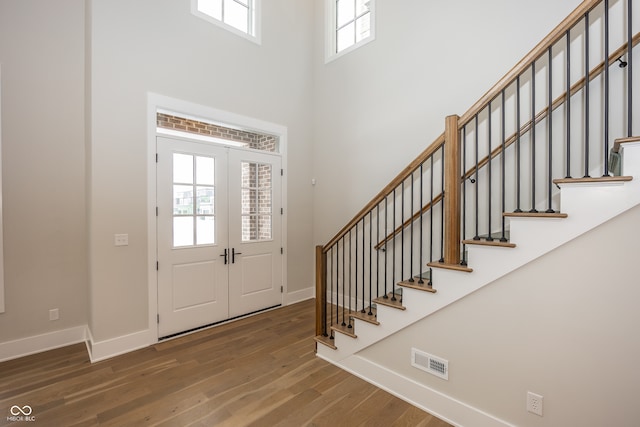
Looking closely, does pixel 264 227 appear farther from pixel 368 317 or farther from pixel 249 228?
pixel 368 317

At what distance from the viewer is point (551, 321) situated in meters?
1.66

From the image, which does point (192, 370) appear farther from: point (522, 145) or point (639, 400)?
point (522, 145)

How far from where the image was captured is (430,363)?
7.06 feet

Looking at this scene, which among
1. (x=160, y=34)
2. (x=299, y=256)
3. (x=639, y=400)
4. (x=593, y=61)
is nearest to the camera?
(x=639, y=400)

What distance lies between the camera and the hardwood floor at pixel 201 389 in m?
2.08

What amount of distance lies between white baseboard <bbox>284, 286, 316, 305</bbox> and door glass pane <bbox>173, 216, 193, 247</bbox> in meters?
1.73

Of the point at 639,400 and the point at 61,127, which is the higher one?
the point at 61,127

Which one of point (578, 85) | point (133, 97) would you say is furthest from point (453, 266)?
point (133, 97)

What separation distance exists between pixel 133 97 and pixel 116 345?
2.55 meters

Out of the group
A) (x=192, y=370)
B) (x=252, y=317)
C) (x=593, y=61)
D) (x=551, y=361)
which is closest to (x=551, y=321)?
(x=551, y=361)

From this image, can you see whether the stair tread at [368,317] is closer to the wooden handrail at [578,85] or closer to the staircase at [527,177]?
the staircase at [527,177]

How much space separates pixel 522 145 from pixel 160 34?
3.92 meters

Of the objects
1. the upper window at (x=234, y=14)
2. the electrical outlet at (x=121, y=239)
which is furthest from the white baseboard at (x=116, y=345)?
the upper window at (x=234, y=14)

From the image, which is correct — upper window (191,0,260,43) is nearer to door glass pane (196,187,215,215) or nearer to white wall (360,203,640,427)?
door glass pane (196,187,215,215)
